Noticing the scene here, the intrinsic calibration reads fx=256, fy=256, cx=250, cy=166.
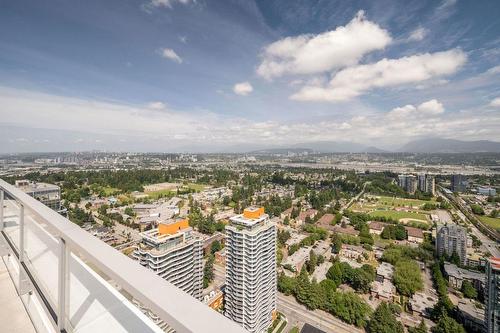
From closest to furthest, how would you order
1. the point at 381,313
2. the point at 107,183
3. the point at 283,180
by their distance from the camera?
the point at 381,313 < the point at 107,183 < the point at 283,180

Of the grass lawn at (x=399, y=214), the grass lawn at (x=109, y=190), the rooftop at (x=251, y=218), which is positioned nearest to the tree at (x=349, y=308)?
the rooftop at (x=251, y=218)

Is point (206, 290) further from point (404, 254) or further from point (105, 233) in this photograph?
point (404, 254)

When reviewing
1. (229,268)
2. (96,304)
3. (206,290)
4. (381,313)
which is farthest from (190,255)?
(96,304)

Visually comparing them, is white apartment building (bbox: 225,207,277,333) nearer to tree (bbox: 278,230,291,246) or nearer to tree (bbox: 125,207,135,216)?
tree (bbox: 278,230,291,246)

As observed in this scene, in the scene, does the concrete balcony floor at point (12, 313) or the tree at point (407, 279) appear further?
the tree at point (407, 279)

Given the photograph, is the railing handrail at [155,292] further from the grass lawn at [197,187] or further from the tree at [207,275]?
the grass lawn at [197,187]

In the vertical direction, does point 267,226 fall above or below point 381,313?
above
